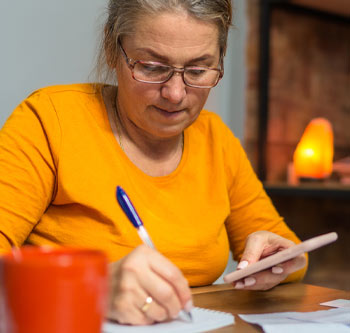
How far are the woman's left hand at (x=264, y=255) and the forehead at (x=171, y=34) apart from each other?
376 mm

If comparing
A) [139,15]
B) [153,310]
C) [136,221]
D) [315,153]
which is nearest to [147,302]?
[153,310]

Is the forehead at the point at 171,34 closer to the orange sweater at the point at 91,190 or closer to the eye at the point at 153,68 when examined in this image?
the eye at the point at 153,68

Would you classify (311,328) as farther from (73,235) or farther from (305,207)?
(305,207)

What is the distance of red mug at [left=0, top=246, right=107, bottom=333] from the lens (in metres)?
0.41

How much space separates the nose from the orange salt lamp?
5.41 ft

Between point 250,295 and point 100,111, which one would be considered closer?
point 250,295

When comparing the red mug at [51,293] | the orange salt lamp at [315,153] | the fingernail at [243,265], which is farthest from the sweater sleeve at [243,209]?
the orange salt lamp at [315,153]

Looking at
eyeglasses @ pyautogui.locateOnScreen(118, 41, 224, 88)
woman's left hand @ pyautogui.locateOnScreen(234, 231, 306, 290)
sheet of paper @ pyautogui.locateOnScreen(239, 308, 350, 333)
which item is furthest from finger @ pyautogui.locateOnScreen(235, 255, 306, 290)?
eyeglasses @ pyautogui.locateOnScreen(118, 41, 224, 88)

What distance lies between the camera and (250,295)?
1.02 m

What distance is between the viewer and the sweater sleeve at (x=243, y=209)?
4.40 feet

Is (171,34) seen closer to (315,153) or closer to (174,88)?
(174,88)

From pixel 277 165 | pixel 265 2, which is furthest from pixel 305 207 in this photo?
pixel 265 2

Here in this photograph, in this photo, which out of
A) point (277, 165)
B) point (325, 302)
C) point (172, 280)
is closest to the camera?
point (172, 280)

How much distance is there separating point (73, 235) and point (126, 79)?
32 cm
